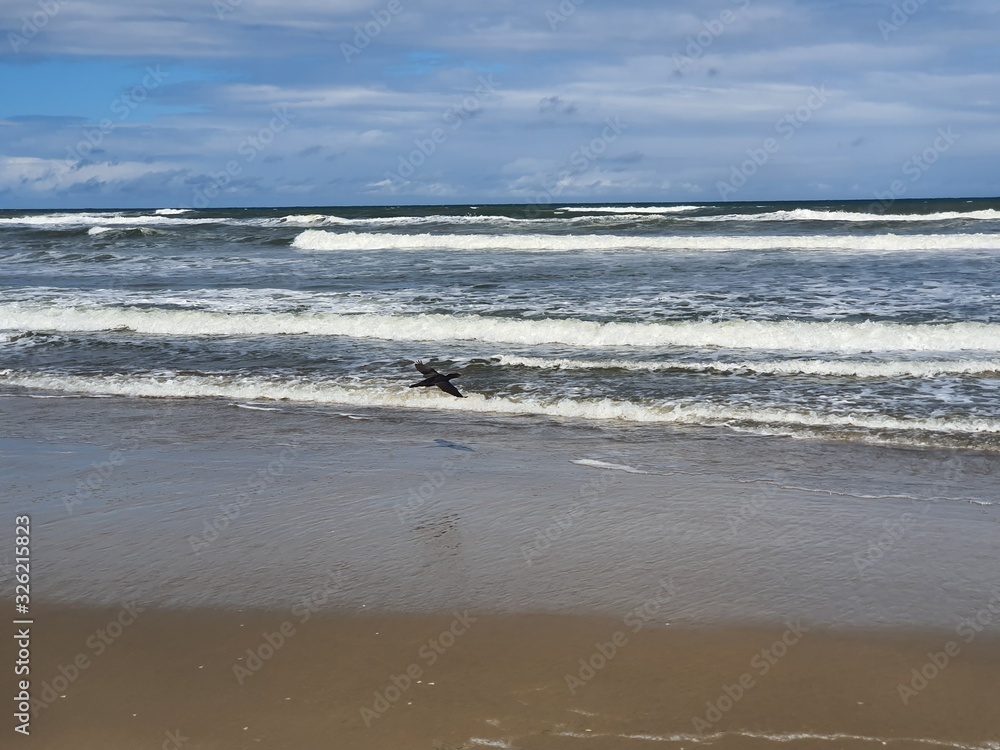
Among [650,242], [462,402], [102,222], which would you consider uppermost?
[102,222]

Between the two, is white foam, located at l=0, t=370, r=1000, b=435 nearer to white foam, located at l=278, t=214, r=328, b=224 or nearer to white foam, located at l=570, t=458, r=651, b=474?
white foam, located at l=570, t=458, r=651, b=474

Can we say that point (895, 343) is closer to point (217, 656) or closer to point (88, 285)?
point (217, 656)

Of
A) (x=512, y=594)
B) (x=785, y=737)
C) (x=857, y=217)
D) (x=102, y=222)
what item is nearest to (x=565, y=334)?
(x=512, y=594)

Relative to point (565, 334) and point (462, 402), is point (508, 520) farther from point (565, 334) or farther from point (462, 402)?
point (565, 334)

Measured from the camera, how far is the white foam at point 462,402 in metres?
8.72

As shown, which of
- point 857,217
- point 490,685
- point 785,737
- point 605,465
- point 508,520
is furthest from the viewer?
point 857,217

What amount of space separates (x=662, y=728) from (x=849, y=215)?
39.6 meters

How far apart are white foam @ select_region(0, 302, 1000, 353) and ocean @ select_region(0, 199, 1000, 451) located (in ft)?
0.13

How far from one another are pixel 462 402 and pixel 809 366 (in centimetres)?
432

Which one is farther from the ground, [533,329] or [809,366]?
[533,329]

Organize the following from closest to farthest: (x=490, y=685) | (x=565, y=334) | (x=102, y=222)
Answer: (x=490, y=685) → (x=565, y=334) → (x=102, y=222)

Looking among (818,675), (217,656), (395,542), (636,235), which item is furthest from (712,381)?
(636,235)

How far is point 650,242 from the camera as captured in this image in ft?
94.9

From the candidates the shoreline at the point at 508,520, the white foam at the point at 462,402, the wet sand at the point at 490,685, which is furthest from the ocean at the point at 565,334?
the wet sand at the point at 490,685
